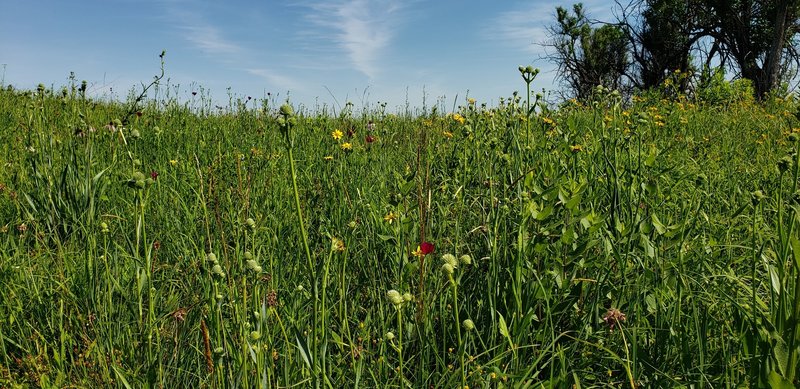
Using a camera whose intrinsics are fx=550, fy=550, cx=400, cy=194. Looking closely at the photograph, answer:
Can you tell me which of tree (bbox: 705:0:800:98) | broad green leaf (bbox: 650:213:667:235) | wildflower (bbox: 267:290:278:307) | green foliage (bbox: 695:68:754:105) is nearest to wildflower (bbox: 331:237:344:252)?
wildflower (bbox: 267:290:278:307)

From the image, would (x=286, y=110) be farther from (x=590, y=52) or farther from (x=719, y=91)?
(x=590, y=52)

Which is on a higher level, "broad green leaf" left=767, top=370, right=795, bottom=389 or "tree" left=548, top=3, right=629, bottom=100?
"tree" left=548, top=3, right=629, bottom=100

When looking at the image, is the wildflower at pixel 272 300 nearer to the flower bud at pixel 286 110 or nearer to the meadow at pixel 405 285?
the meadow at pixel 405 285

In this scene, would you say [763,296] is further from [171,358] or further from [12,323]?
[12,323]

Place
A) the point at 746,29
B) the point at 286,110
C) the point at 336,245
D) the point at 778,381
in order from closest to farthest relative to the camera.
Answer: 1. the point at 286,110
2. the point at 778,381
3. the point at 336,245
4. the point at 746,29

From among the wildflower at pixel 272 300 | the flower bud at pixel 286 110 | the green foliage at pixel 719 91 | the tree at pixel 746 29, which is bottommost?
the wildflower at pixel 272 300

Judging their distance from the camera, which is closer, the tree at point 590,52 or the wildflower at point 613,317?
the wildflower at point 613,317

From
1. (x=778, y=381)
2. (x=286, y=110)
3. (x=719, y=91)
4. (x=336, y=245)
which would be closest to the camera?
(x=286, y=110)

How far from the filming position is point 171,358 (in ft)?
4.43

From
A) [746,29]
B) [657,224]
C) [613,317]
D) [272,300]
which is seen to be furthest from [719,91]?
[272,300]

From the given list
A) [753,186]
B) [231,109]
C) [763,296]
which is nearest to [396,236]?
[763,296]

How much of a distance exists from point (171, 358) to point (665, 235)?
1433 mm

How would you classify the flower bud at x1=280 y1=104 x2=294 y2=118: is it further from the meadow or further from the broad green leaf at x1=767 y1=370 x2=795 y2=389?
the broad green leaf at x1=767 y1=370 x2=795 y2=389

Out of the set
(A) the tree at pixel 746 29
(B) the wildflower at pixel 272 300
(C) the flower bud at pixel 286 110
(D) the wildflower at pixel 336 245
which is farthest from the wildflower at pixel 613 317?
(A) the tree at pixel 746 29
